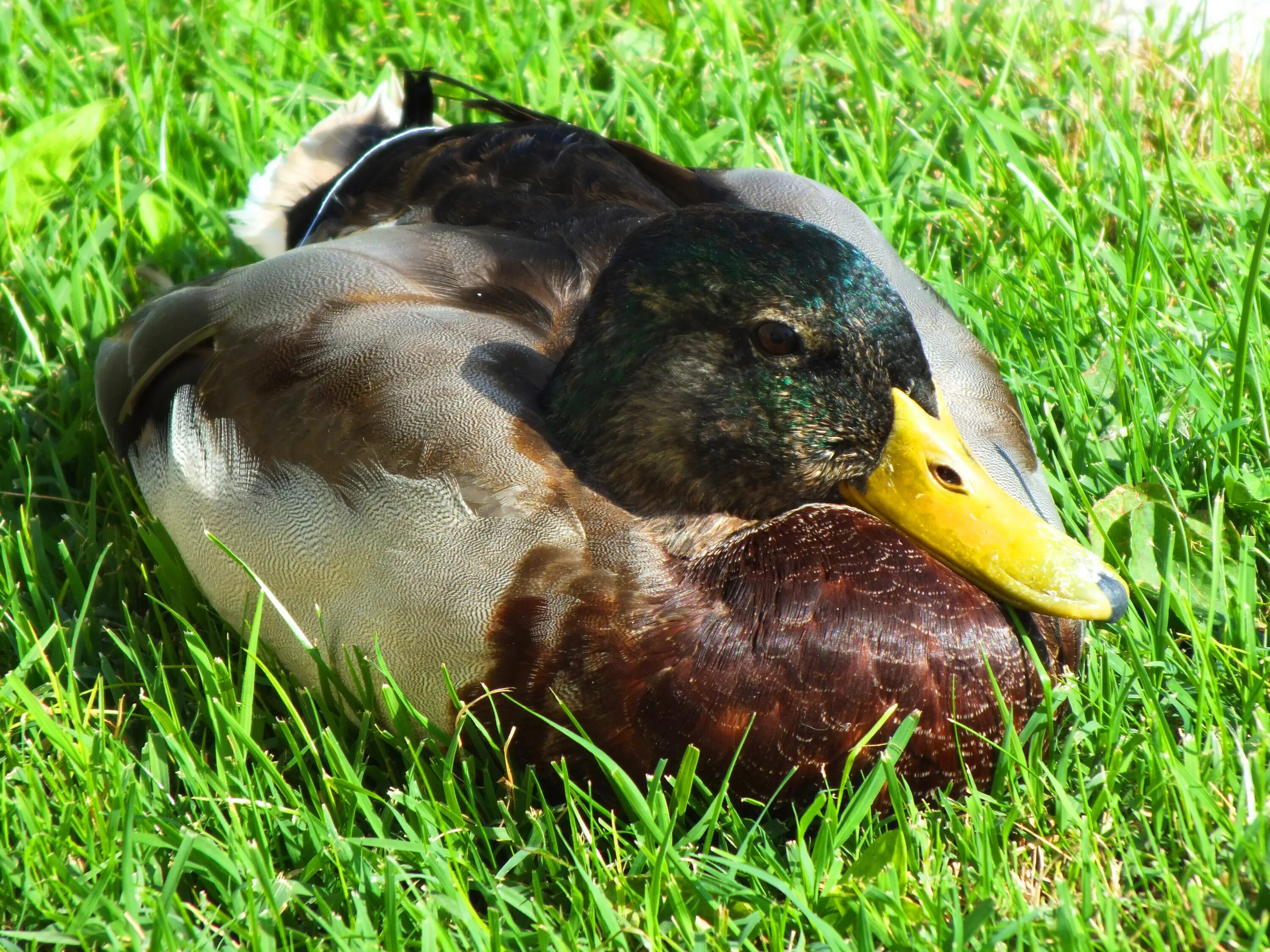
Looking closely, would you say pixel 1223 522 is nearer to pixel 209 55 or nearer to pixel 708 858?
pixel 708 858

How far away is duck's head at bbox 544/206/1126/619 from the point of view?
8.12 feet

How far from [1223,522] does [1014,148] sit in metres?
1.52

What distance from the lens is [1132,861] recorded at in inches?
88.4

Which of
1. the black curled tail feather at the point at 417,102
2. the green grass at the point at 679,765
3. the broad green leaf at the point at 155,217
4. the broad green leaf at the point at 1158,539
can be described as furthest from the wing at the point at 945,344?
the broad green leaf at the point at 155,217

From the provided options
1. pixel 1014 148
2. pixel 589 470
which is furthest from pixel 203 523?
pixel 1014 148

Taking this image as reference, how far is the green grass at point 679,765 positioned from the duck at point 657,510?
13 cm

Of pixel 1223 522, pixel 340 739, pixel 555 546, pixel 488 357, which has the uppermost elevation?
pixel 488 357

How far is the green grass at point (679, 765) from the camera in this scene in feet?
7.38

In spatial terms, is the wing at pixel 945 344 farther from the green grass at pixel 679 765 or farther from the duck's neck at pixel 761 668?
the duck's neck at pixel 761 668

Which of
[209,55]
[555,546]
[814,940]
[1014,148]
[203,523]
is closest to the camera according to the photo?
[814,940]

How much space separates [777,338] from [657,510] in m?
0.37

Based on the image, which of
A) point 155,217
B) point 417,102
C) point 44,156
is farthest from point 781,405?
point 44,156

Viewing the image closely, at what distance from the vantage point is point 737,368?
100.0 inches

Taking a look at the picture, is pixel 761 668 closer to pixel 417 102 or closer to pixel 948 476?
pixel 948 476
